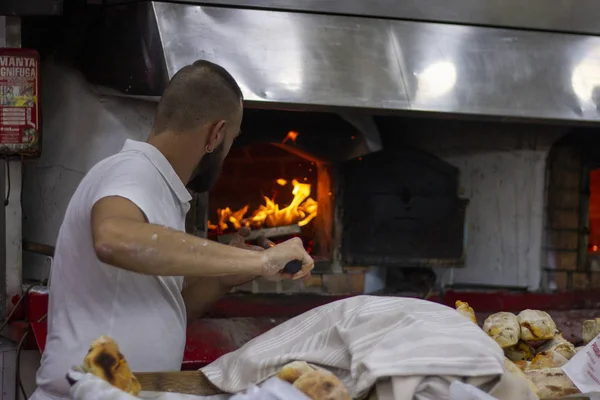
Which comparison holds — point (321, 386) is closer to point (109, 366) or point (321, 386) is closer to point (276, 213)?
point (109, 366)

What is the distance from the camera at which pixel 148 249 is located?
1.51 m

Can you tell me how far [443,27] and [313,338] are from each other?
207 cm

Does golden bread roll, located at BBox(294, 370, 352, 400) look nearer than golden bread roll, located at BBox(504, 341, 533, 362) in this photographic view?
Yes

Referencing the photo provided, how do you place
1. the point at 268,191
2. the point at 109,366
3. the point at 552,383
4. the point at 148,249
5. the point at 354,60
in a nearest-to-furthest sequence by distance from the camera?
1. the point at 109,366
2. the point at 148,249
3. the point at 552,383
4. the point at 354,60
5. the point at 268,191

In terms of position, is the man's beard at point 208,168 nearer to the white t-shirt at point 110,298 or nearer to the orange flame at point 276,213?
the white t-shirt at point 110,298

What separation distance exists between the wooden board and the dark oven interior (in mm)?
2046

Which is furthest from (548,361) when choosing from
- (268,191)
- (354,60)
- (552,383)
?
(268,191)

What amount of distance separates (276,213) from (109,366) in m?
2.45

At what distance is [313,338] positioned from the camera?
1.50m

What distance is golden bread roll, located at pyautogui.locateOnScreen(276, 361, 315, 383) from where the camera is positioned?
138cm

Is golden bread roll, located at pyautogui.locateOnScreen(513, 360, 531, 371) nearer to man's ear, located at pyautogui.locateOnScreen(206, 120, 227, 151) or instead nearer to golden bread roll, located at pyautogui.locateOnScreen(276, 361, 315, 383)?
golden bread roll, located at pyautogui.locateOnScreen(276, 361, 315, 383)

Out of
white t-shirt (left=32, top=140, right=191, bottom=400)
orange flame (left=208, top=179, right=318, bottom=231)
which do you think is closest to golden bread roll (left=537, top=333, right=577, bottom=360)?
white t-shirt (left=32, top=140, right=191, bottom=400)

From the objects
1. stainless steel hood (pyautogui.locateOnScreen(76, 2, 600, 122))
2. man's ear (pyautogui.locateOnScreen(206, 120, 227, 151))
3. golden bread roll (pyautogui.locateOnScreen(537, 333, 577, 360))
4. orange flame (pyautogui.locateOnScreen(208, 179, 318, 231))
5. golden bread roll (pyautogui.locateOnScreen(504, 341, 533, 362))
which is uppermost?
stainless steel hood (pyautogui.locateOnScreen(76, 2, 600, 122))

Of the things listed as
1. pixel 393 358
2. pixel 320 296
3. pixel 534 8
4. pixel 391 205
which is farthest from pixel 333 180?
pixel 393 358
